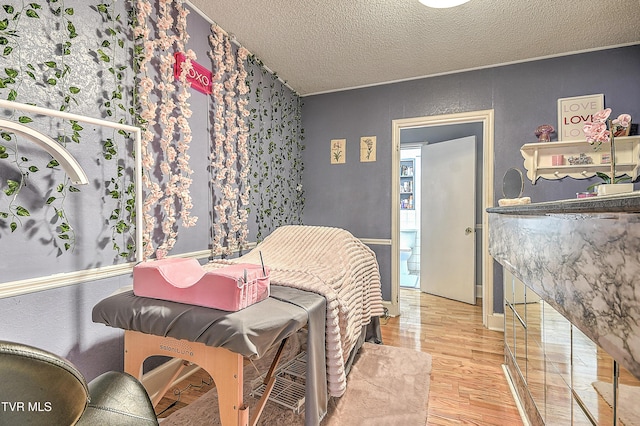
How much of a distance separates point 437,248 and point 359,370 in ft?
8.53

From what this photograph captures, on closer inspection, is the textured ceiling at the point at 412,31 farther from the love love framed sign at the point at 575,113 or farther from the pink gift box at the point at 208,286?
the pink gift box at the point at 208,286

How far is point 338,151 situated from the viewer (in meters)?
3.80

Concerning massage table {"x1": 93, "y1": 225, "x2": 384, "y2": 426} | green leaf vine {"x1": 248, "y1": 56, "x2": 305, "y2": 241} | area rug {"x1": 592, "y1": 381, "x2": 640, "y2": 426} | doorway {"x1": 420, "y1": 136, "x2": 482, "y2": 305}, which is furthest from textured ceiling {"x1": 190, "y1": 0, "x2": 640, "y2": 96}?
area rug {"x1": 592, "y1": 381, "x2": 640, "y2": 426}

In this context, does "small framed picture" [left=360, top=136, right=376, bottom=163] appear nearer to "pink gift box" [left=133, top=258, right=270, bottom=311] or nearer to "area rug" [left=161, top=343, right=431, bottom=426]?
"area rug" [left=161, top=343, right=431, bottom=426]

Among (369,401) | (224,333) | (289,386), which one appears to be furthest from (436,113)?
(224,333)

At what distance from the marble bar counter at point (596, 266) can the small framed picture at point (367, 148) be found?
259 cm

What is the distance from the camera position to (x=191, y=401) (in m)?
1.87

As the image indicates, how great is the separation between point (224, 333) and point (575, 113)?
11.3 feet

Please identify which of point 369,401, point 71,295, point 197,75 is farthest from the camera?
point 197,75

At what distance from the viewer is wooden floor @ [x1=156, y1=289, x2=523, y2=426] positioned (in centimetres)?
176

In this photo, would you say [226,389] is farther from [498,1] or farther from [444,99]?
[444,99]

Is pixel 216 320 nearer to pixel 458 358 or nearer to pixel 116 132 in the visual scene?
pixel 116 132

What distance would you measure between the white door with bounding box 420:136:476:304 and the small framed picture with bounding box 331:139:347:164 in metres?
1.43

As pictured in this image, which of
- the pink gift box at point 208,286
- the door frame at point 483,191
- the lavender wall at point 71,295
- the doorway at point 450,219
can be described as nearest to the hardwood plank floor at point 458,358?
the door frame at point 483,191
